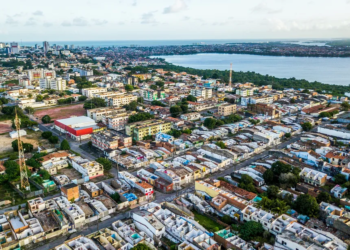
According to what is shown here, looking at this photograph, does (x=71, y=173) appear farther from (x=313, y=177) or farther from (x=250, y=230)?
(x=313, y=177)

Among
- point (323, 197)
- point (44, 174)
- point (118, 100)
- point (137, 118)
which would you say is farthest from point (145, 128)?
point (323, 197)

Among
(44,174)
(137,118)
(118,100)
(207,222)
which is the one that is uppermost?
(118,100)

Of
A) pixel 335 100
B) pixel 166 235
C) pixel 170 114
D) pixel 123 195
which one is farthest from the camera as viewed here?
pixel 335 100

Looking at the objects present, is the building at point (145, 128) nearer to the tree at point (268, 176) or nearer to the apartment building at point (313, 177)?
the tree at point (268, 176)

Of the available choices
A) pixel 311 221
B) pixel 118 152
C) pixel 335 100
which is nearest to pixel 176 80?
pixel 335 100

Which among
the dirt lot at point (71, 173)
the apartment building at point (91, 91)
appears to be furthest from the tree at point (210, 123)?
the apartment building at point (91, 91)

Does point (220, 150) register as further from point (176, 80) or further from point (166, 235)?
point (176, 80)
